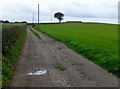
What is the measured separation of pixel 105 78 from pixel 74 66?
11.8 feet

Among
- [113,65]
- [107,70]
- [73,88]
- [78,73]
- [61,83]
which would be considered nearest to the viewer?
[73,88]

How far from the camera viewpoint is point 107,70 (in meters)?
14.6

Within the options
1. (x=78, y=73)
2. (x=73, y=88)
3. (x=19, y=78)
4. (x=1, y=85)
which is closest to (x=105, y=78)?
(x=78, y=73)

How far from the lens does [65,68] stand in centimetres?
1507

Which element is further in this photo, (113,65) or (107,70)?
(113,65)

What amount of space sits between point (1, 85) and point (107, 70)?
19.1 ft

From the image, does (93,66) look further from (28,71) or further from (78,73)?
(28,71)

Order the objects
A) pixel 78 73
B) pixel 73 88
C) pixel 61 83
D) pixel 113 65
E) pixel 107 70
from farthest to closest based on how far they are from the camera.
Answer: pixel 113 65, pixel 107 70, pixel 78 73, pixel 61 83, pixel 73 88

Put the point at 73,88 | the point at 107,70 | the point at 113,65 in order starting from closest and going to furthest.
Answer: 1. the point at 73,88
2. the point at 107,70
3. the point at 113,65

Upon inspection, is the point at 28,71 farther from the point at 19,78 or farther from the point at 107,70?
the point at 107,70

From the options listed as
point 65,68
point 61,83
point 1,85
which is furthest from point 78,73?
point 1,85

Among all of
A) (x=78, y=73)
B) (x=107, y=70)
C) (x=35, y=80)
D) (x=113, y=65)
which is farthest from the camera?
(x=113, y=65)

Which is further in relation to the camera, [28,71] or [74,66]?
[74,66]

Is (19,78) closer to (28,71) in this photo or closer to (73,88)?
(28,71)
